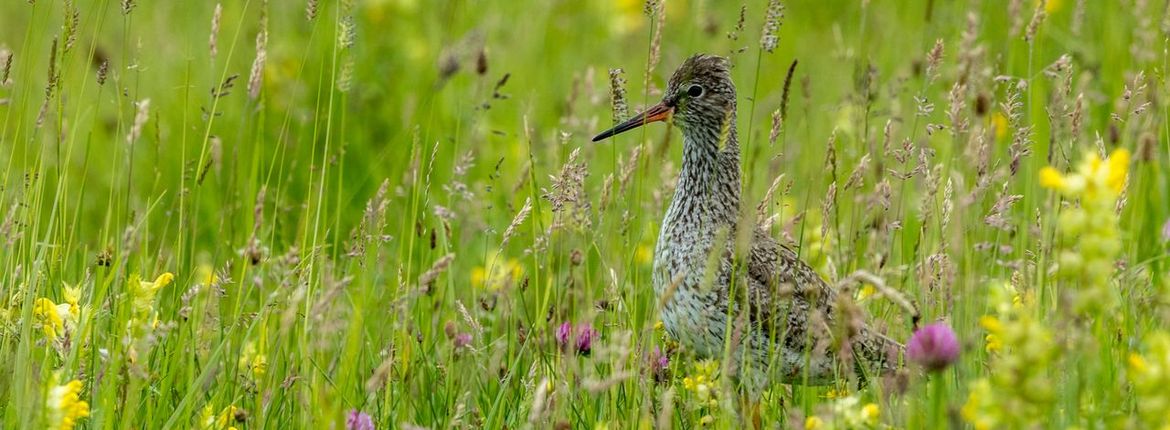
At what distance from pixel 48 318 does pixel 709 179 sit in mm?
2118

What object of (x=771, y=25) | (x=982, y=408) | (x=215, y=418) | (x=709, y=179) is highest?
(x=771, y=25)

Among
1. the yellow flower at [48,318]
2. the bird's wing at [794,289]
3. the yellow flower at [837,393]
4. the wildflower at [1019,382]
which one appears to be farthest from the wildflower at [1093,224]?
the yellow flower at [48,318]

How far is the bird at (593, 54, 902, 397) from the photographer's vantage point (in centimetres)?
427

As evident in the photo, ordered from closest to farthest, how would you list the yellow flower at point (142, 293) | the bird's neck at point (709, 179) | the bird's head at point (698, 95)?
the yellow flower at point (142, 293) < the bird's neck at point (709, 179) < the bird's head at point (698, 95)

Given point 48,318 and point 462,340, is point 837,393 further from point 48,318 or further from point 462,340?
point 48,318

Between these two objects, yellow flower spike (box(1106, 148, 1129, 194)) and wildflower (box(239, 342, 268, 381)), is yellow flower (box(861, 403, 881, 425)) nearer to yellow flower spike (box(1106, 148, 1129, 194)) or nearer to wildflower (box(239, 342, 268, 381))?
yellow flower spike (box(1106, 148, 1129, 194))

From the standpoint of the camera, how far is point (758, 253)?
4.59 meters

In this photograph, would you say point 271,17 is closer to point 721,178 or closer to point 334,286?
point 721,178

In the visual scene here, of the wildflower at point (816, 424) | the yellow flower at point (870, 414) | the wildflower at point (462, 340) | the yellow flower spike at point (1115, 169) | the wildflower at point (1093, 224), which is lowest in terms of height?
the wildflower at point (816, 424)

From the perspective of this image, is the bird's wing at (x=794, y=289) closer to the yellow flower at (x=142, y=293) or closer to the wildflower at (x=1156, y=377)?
the yellow flower at (x=142, y=293)

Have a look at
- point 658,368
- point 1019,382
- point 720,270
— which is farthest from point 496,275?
point 1019,382

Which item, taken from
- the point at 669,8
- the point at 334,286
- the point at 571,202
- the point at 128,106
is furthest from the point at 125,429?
the point at 669,8

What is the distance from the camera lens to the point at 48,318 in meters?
3.67

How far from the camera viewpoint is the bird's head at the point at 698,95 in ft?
16.5
